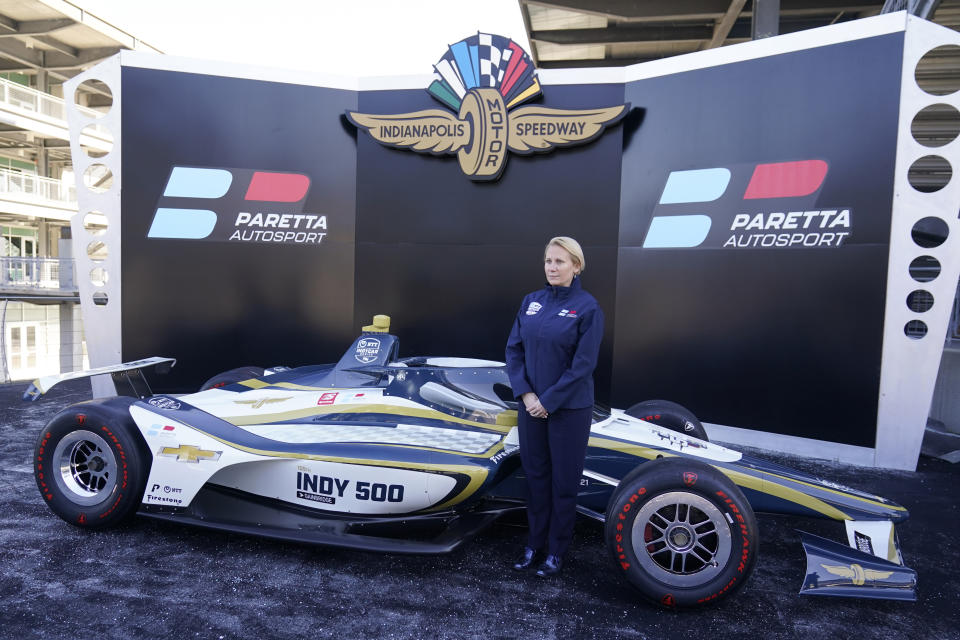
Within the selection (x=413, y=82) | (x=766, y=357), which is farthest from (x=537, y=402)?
(x=413, y=82)

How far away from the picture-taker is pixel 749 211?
6059 mm

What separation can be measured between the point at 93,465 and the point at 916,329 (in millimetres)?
6795

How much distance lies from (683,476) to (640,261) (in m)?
4.01

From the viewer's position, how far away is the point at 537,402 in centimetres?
303

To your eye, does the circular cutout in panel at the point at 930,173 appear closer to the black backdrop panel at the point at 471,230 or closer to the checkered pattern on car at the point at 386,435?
the black backdrop panel at the point at 471,230

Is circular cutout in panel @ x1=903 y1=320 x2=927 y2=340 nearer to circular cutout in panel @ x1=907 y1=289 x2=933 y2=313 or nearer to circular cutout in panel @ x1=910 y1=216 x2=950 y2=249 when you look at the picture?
circular cutout in panel @ x1=907 y1=289 x2=933 y2=313

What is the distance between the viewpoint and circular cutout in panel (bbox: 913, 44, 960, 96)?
8.98 metres

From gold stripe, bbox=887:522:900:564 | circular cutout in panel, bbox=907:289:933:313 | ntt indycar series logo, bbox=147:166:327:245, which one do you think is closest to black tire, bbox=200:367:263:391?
ntt indycar series logo, bbox=147:166:327:245

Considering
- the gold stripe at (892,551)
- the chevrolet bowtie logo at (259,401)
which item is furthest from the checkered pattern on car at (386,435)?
the gold stripe at (892,551)

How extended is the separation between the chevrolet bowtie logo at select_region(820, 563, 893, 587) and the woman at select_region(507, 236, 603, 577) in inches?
48.2

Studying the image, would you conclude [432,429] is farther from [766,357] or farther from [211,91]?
[211,91]

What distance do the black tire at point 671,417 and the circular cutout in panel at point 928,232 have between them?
2.94 metres

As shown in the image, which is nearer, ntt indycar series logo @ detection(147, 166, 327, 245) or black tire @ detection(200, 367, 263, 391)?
black tire @ detection(200, 367, 263, 391)

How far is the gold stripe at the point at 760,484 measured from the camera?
3171mm
